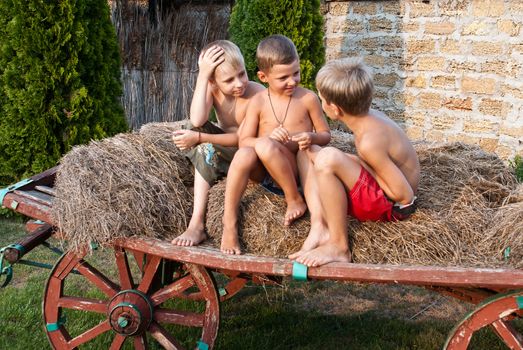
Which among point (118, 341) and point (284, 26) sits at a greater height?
point (284, 26)

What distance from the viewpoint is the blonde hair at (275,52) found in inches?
131

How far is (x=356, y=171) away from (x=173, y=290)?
4.05 feet

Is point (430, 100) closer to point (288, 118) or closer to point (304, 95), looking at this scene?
point (304, 95)

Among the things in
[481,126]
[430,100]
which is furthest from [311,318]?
[430,100]

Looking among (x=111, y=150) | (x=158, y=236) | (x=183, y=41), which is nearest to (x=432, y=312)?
(x=158, y=236)

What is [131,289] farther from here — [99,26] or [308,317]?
Answer: [99,26]

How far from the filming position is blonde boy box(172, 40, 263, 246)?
3.49 metres

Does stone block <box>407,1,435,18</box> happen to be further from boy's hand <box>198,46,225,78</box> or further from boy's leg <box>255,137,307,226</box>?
boy's leg <box>255,137,307,226</box>

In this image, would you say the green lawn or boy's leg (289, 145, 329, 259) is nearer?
boy's leg (289, 145, 329, 259)

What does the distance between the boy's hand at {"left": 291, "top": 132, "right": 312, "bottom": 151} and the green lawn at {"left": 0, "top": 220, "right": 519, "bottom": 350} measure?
1.09m

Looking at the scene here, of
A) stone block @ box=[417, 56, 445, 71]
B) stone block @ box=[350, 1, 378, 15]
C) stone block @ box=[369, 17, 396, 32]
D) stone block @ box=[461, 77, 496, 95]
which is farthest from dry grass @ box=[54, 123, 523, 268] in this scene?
stone block @ box=[350, 1, 378, 15]

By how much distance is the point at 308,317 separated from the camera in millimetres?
4480

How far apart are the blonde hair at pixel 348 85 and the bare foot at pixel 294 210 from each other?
0.57m

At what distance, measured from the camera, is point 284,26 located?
6715 millimetres
